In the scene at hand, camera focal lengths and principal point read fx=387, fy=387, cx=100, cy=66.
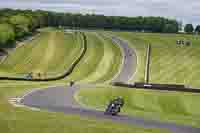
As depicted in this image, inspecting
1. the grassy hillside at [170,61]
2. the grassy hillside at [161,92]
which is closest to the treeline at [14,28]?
the grassy hillside at [161,92]

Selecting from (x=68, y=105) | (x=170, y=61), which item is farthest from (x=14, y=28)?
(x=68, y=105)

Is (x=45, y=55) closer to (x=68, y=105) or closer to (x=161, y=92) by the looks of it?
(x=161, y=92)

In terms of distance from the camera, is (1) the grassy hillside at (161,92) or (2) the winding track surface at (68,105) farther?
(1) the grassy hillside at (161,92)

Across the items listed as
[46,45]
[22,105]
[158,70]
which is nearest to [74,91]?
[22,105]

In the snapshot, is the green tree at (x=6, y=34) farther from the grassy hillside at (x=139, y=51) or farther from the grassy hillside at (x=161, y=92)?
the grassy hillside at (x=161, y=92)

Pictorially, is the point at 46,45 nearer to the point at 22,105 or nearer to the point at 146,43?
the point at 146,43

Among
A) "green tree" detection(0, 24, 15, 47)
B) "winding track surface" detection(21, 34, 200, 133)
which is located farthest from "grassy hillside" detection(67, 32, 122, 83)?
"green tree" detection(0, 24, 15, 47)
